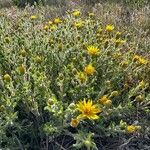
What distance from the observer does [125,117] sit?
344cm

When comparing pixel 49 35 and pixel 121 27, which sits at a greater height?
pixel 49 35

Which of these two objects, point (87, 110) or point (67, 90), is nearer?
point (87, 110)

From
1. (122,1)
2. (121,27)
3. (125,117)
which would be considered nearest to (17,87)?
(125,117)

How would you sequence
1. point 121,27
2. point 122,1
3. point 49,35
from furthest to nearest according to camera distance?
1. point 122,1
2. point 121,27
3. point 49,35

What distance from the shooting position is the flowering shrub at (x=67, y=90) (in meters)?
2.89

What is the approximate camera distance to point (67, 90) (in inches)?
127

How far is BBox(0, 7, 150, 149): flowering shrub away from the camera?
2.89m

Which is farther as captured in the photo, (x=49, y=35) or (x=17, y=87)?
Result: (x=49, y=35)

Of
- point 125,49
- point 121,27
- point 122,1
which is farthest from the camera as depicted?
point 122,1

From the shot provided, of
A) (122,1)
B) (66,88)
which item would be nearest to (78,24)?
(66,88)

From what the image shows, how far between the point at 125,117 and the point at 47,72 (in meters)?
0.73

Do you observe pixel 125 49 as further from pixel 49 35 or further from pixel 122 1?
pixel 122 1

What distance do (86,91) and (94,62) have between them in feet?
1.07

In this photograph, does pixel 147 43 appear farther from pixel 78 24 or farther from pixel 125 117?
pixel 125 117
